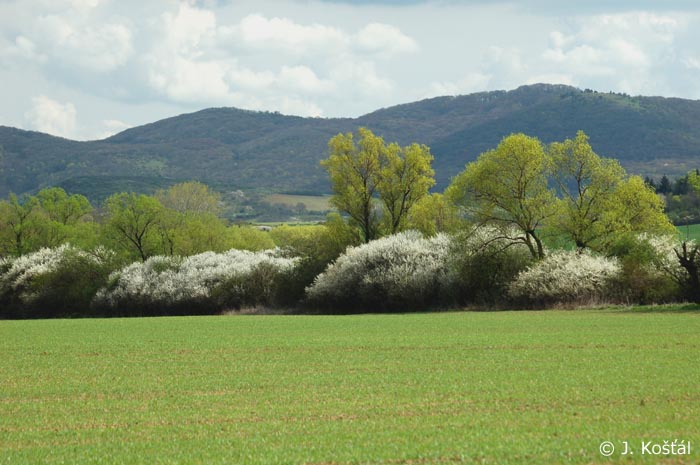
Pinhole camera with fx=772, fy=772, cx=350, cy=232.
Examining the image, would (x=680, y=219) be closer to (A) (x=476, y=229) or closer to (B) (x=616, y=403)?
(A) (x=476, y=229)

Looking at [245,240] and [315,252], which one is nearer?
[315,252]

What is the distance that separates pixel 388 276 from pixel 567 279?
15.2m

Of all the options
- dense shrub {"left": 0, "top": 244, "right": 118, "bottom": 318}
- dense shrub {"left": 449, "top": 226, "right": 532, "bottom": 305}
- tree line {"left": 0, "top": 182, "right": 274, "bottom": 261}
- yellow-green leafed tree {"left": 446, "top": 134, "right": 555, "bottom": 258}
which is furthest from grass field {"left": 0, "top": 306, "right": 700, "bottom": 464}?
tree line {"left": 0, "top": 182, "right": 274, "bottom": 261}

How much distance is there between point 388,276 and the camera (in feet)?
205

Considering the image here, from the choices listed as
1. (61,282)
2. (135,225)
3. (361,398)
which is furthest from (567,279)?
(135,225)

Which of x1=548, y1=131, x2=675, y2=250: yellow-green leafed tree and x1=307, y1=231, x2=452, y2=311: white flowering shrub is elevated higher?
x1=548, y1=131, x2=675, y2=250: yellow-green leafed tree

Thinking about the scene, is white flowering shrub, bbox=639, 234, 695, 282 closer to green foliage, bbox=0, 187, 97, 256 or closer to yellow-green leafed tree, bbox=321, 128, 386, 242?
yellow-green leafed tree, bbox=321, 128, 386, 242

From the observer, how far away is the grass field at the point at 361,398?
13.1 m

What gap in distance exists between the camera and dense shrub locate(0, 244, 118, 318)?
8025 centimetres

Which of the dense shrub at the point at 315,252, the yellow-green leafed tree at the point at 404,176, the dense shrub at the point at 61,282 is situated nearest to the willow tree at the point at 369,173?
the yellow-green leafed tree at the point at 404,176

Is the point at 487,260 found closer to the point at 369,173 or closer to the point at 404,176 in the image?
the point at 404,176

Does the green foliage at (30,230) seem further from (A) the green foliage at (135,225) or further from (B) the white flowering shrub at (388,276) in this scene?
(B) the white flowering shrub at (388,276)

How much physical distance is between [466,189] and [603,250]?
11041mm

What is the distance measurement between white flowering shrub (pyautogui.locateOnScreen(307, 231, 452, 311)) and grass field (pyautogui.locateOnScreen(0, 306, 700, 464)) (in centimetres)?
2802
